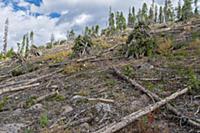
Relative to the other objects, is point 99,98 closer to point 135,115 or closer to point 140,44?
point 135,115

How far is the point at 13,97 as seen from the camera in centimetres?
1139

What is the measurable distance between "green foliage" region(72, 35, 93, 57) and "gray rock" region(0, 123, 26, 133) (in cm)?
989

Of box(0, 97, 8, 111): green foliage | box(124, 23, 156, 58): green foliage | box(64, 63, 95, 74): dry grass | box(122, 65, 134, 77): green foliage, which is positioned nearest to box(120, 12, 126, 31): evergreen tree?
box(124, 23, 156, 58): green foliage

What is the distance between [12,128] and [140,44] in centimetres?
828

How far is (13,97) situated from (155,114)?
547 cm

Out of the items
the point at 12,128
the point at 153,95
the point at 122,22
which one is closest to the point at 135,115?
the point at 153,95

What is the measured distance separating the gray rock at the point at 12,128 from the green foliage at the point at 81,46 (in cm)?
989

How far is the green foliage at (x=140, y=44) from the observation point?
1466 cm

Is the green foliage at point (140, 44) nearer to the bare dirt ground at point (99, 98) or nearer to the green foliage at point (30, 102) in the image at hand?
the bare dirt ground at point (99, 98)

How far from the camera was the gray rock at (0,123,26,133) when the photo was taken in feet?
25.8

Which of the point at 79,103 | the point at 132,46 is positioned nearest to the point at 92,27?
the point at 132,46

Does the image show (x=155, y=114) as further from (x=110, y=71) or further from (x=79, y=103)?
(x=110, y=71)

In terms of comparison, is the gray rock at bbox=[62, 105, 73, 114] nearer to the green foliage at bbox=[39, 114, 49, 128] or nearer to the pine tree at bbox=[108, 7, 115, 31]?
the green foliage at bbox=[39, 114, 49, 128]

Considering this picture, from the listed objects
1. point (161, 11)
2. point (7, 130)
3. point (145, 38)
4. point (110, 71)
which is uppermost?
point (161, 11)
